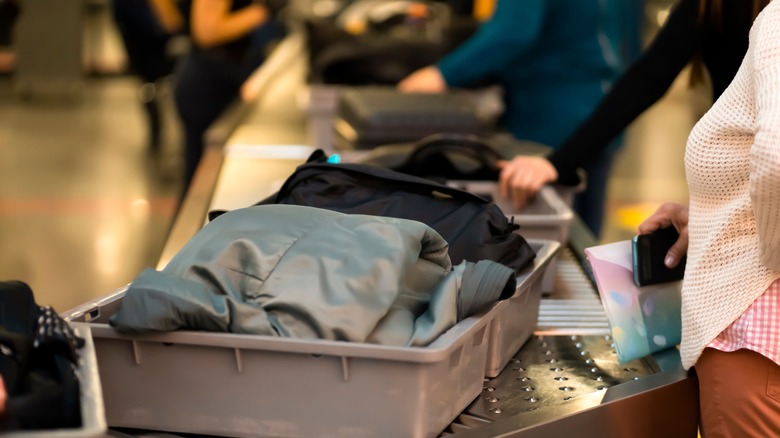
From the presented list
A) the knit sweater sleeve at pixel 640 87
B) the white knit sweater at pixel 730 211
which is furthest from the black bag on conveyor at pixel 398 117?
the white knit sweater at pixel 730 211

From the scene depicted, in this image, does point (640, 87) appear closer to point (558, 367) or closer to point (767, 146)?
point (558, 367)

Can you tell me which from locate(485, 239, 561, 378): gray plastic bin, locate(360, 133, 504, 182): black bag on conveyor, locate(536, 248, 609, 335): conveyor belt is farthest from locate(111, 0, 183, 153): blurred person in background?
locate(485, 239, 561, 378): gray plastic bin

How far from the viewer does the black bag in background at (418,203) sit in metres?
1.56

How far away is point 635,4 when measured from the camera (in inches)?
135

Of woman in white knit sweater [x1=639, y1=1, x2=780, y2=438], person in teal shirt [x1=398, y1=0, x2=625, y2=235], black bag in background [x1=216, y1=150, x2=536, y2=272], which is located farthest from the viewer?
person in teal shirt [x1=398, y1=0, x2=625, y2=235]

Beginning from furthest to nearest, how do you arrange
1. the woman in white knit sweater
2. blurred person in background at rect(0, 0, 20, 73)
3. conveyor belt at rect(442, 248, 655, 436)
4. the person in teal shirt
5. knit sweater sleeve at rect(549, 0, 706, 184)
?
1. blurred person in background at rect(0, 0, 20, 73)
2. the person in teal shirt
3. knit sweater sleeve at rect(549, 0, 706, 184)
4. conveyor belt at rect(442, 248, 655, 436)
5. the woman in white knit sweater

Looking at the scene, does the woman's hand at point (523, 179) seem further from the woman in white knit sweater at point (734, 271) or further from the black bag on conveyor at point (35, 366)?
the black bag on conveyor at point (35, 366)

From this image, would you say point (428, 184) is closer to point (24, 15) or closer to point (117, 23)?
point (117, 23)

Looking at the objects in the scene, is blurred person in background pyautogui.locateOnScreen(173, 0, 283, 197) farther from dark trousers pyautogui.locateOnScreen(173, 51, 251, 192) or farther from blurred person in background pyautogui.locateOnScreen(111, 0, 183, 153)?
blurred person in background pyautogui.locateOnScreen(111, 0, 183, 153)

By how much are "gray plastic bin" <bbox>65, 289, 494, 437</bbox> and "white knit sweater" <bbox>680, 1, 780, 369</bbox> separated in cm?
33

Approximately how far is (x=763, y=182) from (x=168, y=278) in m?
0.69

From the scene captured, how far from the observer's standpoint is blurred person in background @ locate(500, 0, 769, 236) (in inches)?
70.3

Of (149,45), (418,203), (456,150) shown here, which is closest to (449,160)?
(456,150)

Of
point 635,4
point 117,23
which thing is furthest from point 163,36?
point 635,4
